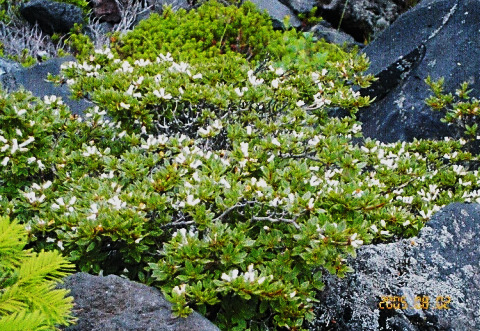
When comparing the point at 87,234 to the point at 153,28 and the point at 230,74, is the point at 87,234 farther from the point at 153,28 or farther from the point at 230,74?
the point at 153,28

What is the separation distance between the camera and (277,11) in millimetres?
8781

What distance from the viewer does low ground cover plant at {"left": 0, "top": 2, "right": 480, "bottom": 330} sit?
2408 millimetres

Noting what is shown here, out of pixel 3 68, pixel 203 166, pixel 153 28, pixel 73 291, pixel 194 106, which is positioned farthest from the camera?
pixel 153 28

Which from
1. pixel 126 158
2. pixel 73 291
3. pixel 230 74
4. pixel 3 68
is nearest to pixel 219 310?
pixel 73 291

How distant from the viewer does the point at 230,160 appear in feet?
10.2

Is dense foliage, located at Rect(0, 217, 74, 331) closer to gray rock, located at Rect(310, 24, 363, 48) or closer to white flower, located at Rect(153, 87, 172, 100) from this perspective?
white flower, located at Rect(153, 87, 172, 100)

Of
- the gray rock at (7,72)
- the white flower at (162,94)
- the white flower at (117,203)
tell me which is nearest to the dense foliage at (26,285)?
the white flower at (117,203)

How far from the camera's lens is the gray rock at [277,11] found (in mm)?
8516

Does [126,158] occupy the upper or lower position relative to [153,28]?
upper

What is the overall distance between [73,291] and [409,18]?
4686 mm

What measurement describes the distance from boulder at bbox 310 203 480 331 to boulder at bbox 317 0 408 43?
7291mm

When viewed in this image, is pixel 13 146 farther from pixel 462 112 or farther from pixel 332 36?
pixel 332 36

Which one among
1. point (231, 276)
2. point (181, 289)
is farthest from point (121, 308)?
point (231, 276)

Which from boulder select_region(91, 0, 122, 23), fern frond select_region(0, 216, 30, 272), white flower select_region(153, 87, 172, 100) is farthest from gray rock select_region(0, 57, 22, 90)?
fern frond select_region(0, 216, 30, 272)
